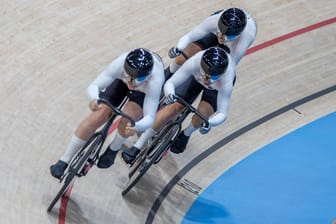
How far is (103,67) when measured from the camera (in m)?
7.52

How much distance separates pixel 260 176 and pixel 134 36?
1977mm

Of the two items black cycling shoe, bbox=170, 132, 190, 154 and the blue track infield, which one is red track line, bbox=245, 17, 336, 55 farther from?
black cycling shoe, bbox=170, 132, 190, 154

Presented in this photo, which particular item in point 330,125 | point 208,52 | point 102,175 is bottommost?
point 330,125

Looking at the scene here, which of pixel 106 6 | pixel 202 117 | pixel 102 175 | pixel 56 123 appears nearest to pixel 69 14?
pixel 106 6

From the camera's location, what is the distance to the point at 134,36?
789 centimetres

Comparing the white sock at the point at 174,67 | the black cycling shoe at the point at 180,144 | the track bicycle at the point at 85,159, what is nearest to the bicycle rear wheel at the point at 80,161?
the track bicycle at the point at 85,159

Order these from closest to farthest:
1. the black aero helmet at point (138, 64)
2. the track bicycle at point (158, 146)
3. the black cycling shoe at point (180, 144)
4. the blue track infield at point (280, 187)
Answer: the black aero helmet at point (138, 64) < the track bicycle at point (158, 146) < the black cycling shoe at point (180, 144) < the blue track infield at point (280, 187)

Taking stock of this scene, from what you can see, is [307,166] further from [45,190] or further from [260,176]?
[45,190]

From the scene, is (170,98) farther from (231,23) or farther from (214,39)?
(214,39)

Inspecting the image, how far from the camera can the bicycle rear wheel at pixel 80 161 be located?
5852 mm

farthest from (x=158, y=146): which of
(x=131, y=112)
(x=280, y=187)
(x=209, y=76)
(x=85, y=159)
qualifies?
(x=280, y=187)

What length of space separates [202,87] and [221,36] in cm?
45

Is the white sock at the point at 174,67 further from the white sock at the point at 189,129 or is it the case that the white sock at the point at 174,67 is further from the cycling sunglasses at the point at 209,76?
the cycling sunglasses at the point at 209,76

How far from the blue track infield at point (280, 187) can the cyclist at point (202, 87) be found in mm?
706
